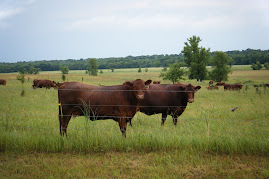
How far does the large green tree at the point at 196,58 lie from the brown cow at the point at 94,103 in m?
51.4

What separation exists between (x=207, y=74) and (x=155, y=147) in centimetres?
5483

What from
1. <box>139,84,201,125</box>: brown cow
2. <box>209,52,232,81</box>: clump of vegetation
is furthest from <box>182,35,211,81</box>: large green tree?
<box>139,84,201,125</box>: brown cow

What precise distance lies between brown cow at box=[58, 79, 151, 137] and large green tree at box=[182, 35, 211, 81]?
169 feet

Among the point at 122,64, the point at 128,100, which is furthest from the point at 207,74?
the point at 122,64

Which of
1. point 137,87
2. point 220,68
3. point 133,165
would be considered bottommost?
point 133,165

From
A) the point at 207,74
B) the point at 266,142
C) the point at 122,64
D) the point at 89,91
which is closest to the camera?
the point at 266,142

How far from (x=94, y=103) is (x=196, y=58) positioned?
53.9m

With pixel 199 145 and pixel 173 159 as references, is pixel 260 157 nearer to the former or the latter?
pixel 199 145

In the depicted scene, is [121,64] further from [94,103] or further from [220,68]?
[94,103]

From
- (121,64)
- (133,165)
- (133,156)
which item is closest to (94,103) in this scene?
(133,156)

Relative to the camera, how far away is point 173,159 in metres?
5.22

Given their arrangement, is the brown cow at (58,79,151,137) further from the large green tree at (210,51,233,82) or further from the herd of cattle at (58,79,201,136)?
the large green tree at (210,51,233,82)

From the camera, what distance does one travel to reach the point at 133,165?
5074 mm

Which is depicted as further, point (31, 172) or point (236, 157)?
point (236, 157)
